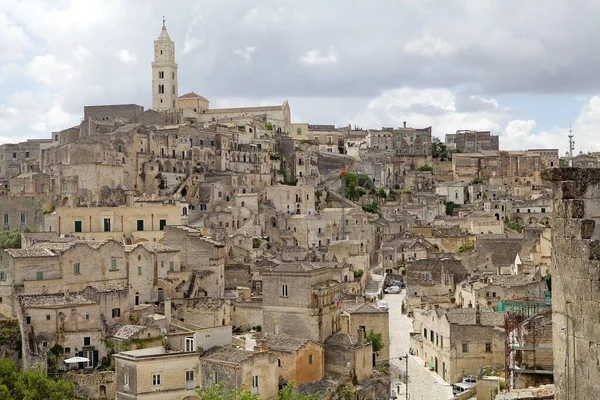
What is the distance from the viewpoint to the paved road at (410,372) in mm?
35469

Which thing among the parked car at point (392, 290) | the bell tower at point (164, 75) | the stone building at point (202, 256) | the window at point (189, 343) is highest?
the bell tower at point (164, 75)

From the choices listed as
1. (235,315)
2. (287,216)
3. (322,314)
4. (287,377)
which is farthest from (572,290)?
(287,216)

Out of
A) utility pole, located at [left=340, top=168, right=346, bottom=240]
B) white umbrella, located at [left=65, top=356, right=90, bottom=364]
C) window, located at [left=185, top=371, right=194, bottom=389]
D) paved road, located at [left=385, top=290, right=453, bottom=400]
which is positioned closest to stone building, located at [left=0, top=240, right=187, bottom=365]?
white umbrella, located at [left=65, top=356, right=90, bottom=364]

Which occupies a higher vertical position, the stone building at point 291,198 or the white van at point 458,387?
the stone building at point 291,198

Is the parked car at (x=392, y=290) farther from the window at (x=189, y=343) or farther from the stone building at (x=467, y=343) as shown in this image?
the window at (x=189, y=343)

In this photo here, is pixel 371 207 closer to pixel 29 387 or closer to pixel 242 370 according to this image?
pixel 242 370

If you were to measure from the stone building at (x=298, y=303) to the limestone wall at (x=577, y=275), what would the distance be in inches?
1073

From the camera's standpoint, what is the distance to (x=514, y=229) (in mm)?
72500

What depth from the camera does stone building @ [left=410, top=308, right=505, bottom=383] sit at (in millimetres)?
36500

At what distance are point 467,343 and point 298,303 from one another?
333 inches

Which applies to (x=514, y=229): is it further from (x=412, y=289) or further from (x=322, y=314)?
(x=322, y=314)

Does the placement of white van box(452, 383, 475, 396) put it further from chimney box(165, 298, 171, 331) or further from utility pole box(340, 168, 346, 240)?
utility pole box(340, 168, 346, 240)

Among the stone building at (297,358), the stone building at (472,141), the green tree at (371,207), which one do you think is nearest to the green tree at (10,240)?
the stone building at (297,358)

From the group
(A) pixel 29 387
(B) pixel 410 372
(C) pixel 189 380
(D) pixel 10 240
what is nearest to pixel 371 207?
(D) pixel 10 240
